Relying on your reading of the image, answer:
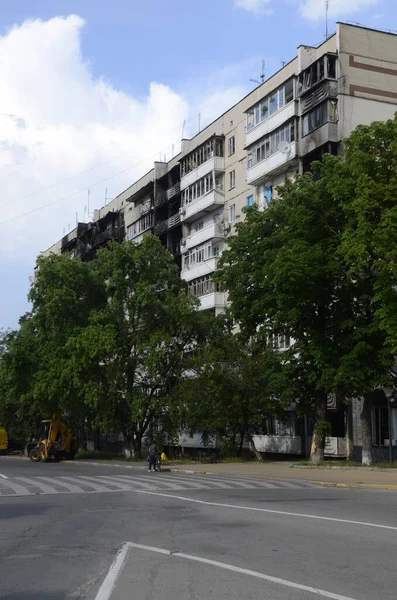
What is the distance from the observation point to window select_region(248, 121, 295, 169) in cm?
4594

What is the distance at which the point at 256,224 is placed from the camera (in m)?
36.1

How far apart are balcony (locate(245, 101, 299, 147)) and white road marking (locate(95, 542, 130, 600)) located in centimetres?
3801

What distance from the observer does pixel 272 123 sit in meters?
47.7

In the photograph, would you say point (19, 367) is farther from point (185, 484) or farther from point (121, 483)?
point (185, 484)

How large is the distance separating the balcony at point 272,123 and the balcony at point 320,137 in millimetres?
2397

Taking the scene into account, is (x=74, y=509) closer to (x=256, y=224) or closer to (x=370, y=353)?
(x=370, y=353)

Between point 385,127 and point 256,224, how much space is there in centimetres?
795

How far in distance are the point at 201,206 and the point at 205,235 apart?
8.22ft

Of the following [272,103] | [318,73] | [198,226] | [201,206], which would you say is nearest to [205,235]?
[201,206]

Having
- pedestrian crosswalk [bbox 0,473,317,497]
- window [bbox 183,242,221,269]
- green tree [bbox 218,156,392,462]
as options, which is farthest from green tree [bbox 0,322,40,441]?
pedestrian crosswalk [bbox 0,473,317,497]

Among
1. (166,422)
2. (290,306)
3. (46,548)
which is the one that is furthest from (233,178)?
(46,548)

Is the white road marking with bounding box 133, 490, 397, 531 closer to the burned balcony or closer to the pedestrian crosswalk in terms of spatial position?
the pedestrian crosswalk

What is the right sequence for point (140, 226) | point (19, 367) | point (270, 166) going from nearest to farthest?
point (270, 166), point (19, 367), point (140, 226)

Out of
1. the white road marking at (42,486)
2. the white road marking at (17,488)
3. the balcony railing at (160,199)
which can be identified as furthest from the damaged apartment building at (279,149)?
the white road marking at (17,488)
